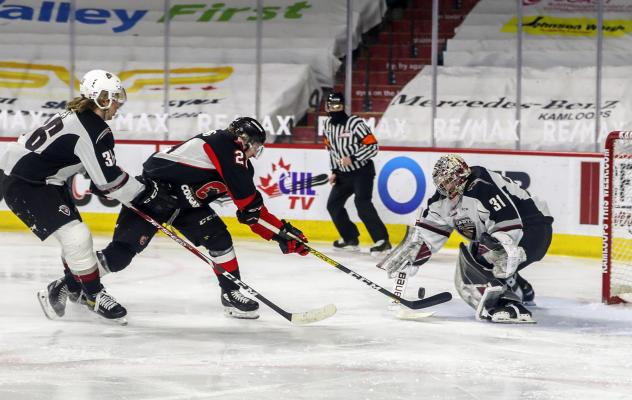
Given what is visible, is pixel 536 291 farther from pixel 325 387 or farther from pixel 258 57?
pixel 258 57

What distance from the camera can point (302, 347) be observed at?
14.9 feet

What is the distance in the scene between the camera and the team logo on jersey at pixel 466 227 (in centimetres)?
516

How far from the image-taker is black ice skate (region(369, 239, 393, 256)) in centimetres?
761

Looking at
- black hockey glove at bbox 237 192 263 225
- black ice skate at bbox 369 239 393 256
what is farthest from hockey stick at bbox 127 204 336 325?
black ice skate at bbox 369 239 393 256

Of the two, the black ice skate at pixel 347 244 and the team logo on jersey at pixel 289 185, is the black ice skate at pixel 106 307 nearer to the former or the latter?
the black ice skate at pixel 347 244

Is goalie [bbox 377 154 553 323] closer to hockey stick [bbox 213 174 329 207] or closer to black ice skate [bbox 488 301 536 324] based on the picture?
black ice skate [bbox 488 301 536 324]

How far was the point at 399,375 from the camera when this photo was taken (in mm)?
4078

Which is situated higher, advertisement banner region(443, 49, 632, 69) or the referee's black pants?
advertisement banner region(443, 49, 632, 69)

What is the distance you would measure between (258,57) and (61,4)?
292 cm

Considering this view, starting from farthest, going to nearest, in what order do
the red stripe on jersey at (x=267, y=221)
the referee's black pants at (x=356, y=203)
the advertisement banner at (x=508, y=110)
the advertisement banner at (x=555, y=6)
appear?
the advertisement banner at (x=555, y=6) → the advertisement banner at (x=508, y=110) → the referee's black pants at (x=356, y=203) → the red stripe on jersey at (x=267, y=221)

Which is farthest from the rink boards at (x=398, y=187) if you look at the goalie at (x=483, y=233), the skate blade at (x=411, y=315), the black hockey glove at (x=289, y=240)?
the black hockey glove at (x=289, y=240)

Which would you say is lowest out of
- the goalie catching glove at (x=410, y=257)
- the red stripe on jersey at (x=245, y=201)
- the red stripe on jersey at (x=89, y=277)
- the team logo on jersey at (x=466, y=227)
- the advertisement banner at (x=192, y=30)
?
the red stripe on jersey at (x=89, y=277)

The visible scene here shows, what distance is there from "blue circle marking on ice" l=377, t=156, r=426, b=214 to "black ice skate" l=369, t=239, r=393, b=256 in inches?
21.0

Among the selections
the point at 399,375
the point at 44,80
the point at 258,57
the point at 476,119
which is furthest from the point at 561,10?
the point at 399,375
